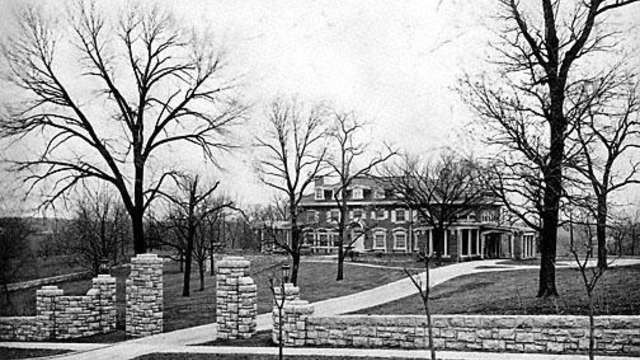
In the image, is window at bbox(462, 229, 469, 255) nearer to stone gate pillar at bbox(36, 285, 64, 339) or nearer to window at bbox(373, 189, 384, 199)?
window at bbox(373, 189, 384, 199)

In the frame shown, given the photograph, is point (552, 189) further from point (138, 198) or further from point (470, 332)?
point (138, 198)

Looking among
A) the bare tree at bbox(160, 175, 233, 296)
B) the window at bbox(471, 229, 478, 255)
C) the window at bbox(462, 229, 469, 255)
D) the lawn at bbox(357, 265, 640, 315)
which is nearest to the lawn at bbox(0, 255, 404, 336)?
the bare tree at bbox(160, 175, 233, 296)

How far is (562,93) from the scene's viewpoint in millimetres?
13062

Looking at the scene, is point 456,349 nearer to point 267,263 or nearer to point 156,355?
point 156,355

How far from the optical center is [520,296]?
49.7 ft

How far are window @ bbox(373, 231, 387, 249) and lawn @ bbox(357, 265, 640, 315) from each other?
14.8 meters

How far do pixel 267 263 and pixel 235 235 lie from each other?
8.56 metres

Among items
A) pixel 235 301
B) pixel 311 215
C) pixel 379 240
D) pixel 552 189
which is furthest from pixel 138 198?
pixel 379 240

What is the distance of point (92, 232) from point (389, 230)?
720 inches

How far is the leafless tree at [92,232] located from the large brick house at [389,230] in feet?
39.4

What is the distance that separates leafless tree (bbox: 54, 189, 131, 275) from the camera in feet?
74.3

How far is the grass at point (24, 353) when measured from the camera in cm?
1255

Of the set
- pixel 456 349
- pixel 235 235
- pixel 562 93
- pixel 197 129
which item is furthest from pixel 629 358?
pixel 235 235

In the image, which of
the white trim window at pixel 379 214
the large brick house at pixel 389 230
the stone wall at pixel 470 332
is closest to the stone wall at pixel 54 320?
the stone wall at pixel 470 332
